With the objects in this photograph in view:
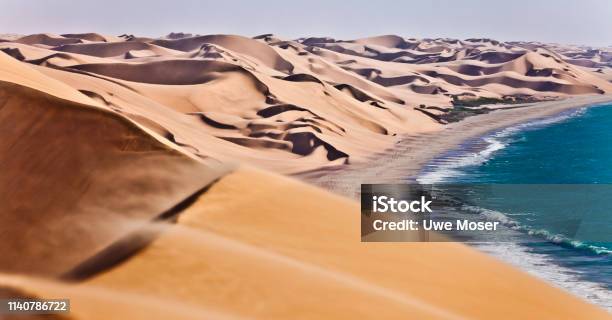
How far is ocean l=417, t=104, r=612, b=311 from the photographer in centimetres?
1517

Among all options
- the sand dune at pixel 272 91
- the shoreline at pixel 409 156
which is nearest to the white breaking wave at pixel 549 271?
the shoreline at pixel 409 156

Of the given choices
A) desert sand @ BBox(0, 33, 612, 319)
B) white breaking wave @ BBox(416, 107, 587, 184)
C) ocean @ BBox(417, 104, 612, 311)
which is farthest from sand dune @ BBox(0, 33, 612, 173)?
desert sand @ BBox(0, 33, 612, 319)

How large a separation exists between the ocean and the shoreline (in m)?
0.77

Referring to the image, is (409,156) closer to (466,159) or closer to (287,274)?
(466,159)

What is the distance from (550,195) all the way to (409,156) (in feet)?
27.7

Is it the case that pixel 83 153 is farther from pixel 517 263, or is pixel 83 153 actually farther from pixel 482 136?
pixel 482 136

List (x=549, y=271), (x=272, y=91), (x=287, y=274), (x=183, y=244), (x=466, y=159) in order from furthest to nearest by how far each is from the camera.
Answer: (x=272, y=91) → (x=466, y=159) → (x=549, y=271) → (x=287, y=274) → (x=183, y=244)

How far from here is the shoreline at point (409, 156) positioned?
24.7 metres

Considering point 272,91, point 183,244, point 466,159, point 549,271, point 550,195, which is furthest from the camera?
point 272,91

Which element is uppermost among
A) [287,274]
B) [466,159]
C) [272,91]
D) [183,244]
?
[183,244]

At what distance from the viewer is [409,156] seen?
31344mm

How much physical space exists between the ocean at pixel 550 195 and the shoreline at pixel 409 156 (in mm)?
775

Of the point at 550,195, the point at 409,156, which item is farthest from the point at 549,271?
the point at 409,156

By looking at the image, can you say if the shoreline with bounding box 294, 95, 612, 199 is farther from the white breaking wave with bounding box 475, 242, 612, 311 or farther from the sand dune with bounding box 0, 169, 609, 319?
the sand dune with bounding box 0, 169, 609, 319
